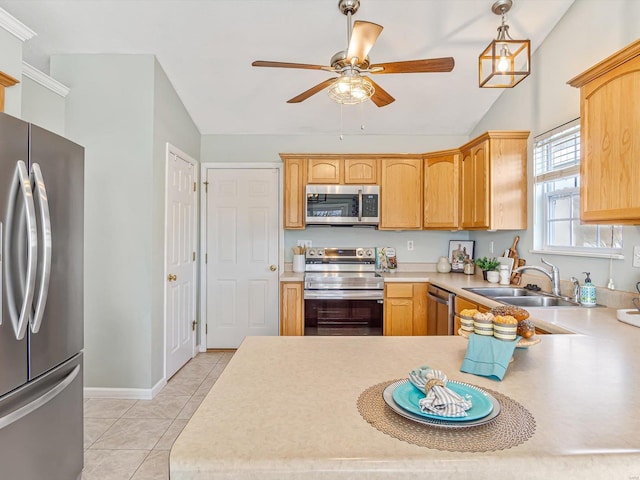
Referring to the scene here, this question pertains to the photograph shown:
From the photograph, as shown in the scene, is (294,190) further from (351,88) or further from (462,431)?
(462,431)

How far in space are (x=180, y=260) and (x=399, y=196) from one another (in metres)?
2.25

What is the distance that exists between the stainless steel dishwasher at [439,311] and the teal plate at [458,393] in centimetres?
220

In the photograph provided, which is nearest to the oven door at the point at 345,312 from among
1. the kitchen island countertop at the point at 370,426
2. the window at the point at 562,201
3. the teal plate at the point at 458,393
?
the window at the point at 562,201

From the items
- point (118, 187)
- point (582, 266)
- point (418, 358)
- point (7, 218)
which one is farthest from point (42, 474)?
point (582, 266)

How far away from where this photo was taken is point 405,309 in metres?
3.52

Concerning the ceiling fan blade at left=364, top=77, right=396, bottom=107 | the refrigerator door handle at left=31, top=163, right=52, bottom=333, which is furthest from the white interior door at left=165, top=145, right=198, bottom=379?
the ceiling fan blade at left=364, top=77, right=396, bottom=107

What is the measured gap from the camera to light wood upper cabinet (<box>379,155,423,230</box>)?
3.81m

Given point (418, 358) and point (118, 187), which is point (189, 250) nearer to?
point (118, 187)

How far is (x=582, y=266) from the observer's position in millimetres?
2455

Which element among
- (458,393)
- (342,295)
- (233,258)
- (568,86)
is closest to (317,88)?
(568,86)

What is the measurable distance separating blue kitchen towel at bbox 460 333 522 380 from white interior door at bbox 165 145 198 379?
267 cm

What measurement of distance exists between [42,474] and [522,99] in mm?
3929

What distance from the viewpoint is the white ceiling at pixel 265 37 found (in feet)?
8.30

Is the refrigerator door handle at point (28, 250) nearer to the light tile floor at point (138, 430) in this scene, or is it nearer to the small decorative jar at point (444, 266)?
the light tile floor at point (138, 430)
